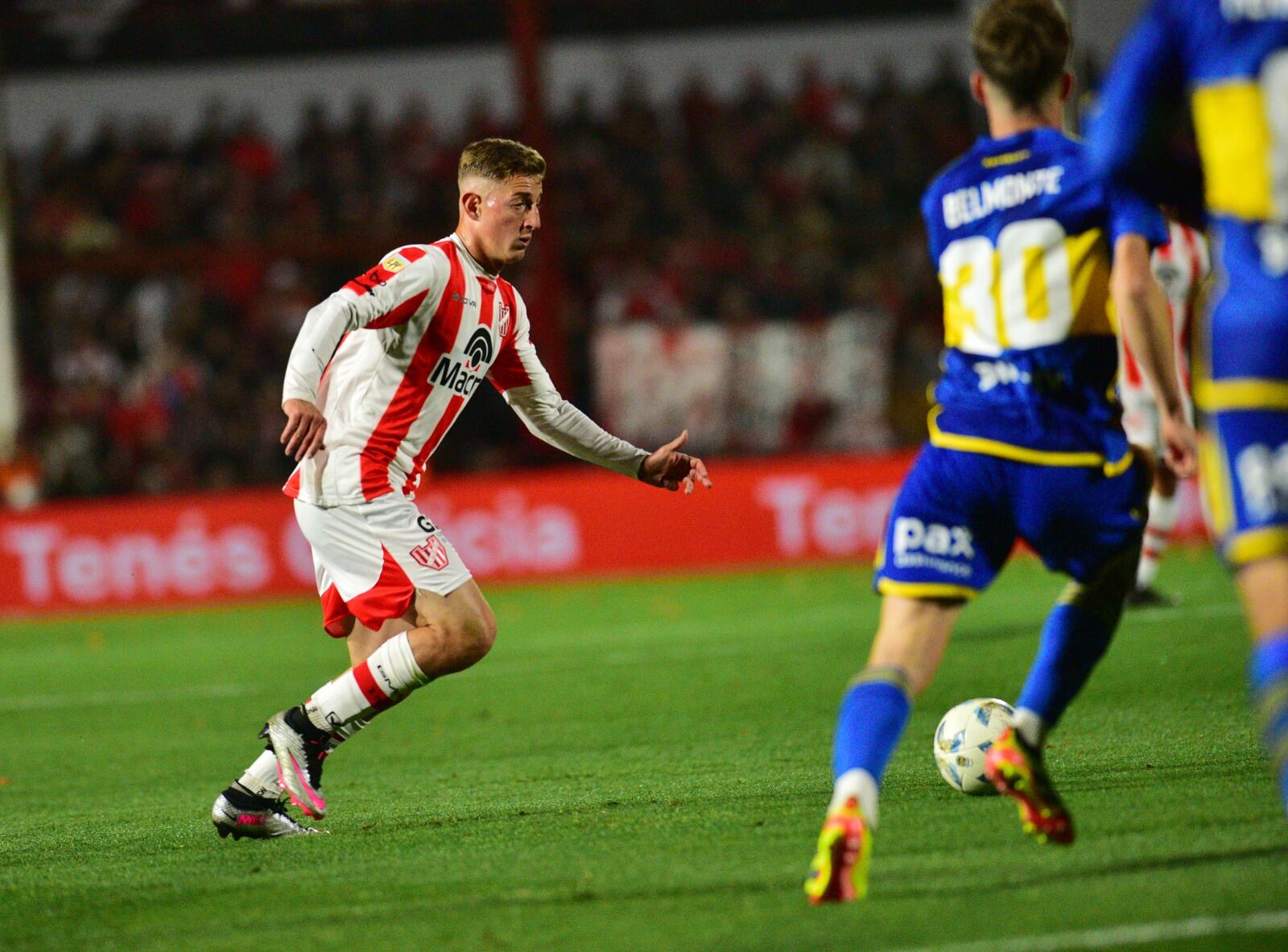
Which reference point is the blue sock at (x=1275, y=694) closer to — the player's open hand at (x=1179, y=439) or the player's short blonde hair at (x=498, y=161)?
the player's open hand at (x=1179, y=439)

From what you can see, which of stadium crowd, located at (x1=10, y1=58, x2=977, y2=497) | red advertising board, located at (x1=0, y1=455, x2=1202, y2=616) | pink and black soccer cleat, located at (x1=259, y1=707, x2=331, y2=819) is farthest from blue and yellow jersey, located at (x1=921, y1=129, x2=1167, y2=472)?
stadium crowd, located at (x1=10, y1=58, x2=977, y2=497)

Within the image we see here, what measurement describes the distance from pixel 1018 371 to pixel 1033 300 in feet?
0.57

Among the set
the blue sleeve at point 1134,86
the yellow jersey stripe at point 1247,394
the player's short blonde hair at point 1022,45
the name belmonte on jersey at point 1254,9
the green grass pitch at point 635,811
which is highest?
the player's short blonde hair at point 1022,45

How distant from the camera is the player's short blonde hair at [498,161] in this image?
5.68 meters

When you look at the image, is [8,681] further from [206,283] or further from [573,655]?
[206,283]

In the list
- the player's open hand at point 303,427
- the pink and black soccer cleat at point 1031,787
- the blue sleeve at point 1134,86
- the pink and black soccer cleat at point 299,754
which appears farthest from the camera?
the pink and black soccer cleat at point 299,754

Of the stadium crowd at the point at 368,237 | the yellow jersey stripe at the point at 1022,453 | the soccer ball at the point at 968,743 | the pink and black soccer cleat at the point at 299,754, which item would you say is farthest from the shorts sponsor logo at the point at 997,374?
the stadium crowd at the point at 368,237

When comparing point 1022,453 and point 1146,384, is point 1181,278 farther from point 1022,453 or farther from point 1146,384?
point 1022,453

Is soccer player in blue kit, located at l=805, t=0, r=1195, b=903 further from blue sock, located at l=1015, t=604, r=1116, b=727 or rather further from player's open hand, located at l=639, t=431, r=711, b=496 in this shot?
player's open hand, located at l=639, t=431, r=711, b=496

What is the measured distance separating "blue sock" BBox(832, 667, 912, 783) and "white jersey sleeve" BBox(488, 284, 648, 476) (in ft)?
6.61

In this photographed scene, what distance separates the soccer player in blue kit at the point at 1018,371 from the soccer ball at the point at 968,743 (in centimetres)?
118

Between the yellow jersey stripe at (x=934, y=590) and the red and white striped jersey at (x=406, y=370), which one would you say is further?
the red and white striped jersey at (x=406, y=370)

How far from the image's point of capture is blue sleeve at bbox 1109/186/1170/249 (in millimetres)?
4016

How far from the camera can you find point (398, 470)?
5734mm
